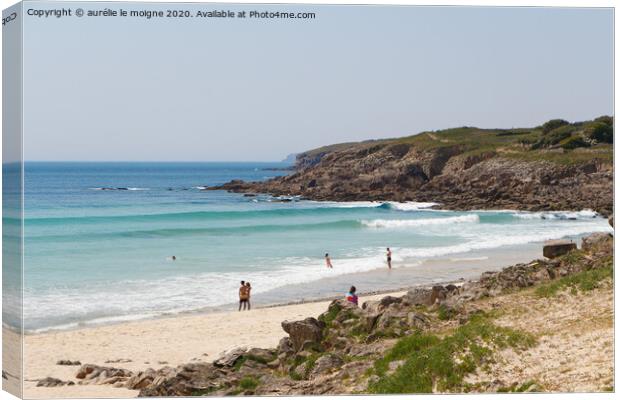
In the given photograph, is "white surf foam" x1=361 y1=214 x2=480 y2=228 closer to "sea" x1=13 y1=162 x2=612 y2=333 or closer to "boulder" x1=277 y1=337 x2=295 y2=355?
"sea" x1=13 y1=162 x2=612 y2=333

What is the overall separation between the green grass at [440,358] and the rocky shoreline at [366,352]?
0.01 metres

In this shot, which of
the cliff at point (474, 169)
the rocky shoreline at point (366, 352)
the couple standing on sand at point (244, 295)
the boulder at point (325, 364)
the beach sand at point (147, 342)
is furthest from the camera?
the couple standing on sand at point (244, 295)

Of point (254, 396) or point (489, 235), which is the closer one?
point (254, 396)

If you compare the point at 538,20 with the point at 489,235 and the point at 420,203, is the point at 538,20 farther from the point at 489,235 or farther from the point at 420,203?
the point at 489,235

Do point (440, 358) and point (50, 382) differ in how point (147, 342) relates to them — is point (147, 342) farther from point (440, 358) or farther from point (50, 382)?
point (440, 358)

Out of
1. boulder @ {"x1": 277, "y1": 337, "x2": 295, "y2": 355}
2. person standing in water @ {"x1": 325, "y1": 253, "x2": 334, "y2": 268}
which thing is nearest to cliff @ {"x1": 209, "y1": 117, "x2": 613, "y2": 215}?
person standing in water @ {"x1": 325, "y1": 253, "x2": 334, "y2": 268}

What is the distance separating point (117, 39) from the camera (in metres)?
11.8

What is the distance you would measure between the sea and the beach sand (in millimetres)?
602

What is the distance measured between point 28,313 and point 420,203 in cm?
885

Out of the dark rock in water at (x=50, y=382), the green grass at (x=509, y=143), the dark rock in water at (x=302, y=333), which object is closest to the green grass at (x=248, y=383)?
the dark rock in water at (x=302, y=333)

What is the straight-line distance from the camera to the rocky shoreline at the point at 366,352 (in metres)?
11.0

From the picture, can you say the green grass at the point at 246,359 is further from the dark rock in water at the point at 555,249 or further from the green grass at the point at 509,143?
the dark rock in water at the point at 555,249

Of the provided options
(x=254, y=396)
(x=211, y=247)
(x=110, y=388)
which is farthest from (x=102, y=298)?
(x=254, y=396)

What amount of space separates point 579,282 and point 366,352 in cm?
426
